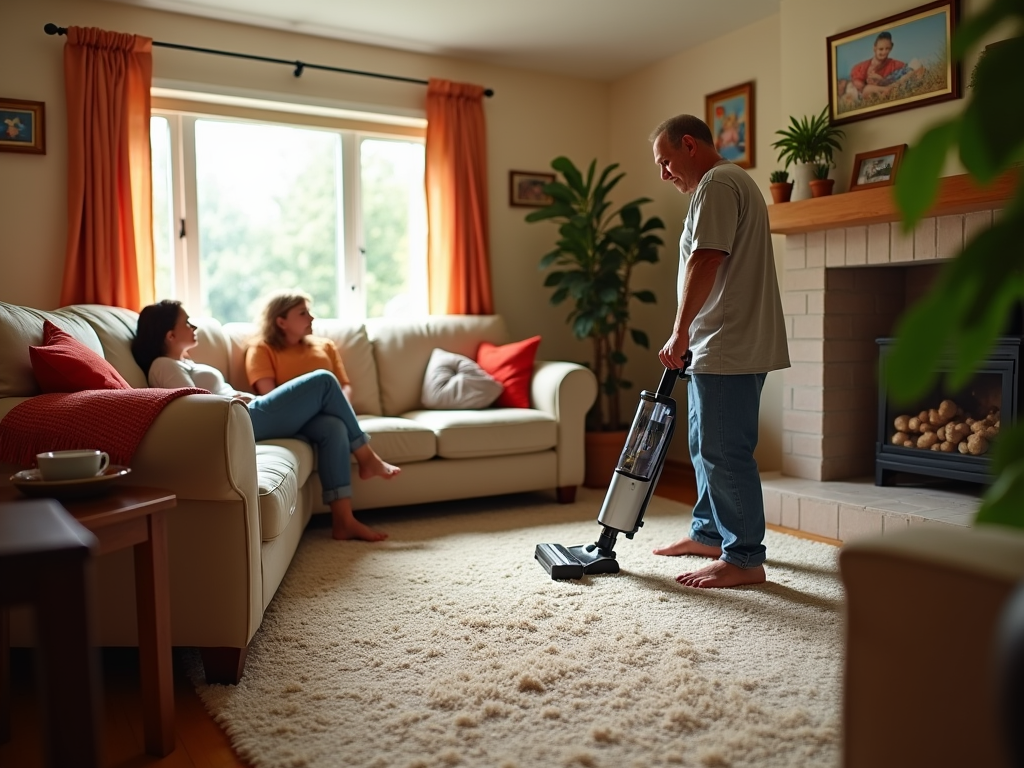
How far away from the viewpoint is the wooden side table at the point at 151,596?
152 cm

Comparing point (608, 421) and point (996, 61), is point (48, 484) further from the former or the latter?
point (608, 421)

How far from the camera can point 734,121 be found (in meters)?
4.36

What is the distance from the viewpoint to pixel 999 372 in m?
→ 3.10

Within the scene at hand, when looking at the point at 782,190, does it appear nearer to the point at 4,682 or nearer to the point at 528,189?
the point at 528,189

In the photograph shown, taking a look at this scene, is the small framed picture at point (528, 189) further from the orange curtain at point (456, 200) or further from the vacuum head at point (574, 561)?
the vacuum head at point (574, 561)

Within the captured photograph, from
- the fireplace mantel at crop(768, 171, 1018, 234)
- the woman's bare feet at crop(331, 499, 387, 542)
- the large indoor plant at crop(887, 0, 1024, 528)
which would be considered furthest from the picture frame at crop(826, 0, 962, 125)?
the large indoor plant at crop(887, 0, 1024, 528)

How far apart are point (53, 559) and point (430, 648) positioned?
1.28 m

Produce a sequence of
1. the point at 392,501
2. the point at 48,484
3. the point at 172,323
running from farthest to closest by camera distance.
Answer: the point at 392,501 < the point at 172,323 < the point at 48,484

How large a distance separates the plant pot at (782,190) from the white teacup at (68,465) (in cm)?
296

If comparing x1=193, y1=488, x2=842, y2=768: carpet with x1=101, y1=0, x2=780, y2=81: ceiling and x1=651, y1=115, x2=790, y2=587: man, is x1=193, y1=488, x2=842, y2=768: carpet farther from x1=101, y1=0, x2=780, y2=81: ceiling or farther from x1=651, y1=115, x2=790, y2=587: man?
x1=101, y1=0, x2=780, y2=81: ceiling

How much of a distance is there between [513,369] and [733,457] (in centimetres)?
173

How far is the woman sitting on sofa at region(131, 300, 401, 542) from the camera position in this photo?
9.77 feet

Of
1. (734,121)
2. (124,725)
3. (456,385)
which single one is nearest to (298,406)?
(456,385)

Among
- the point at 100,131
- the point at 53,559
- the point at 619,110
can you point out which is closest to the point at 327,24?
the point at 100,131
